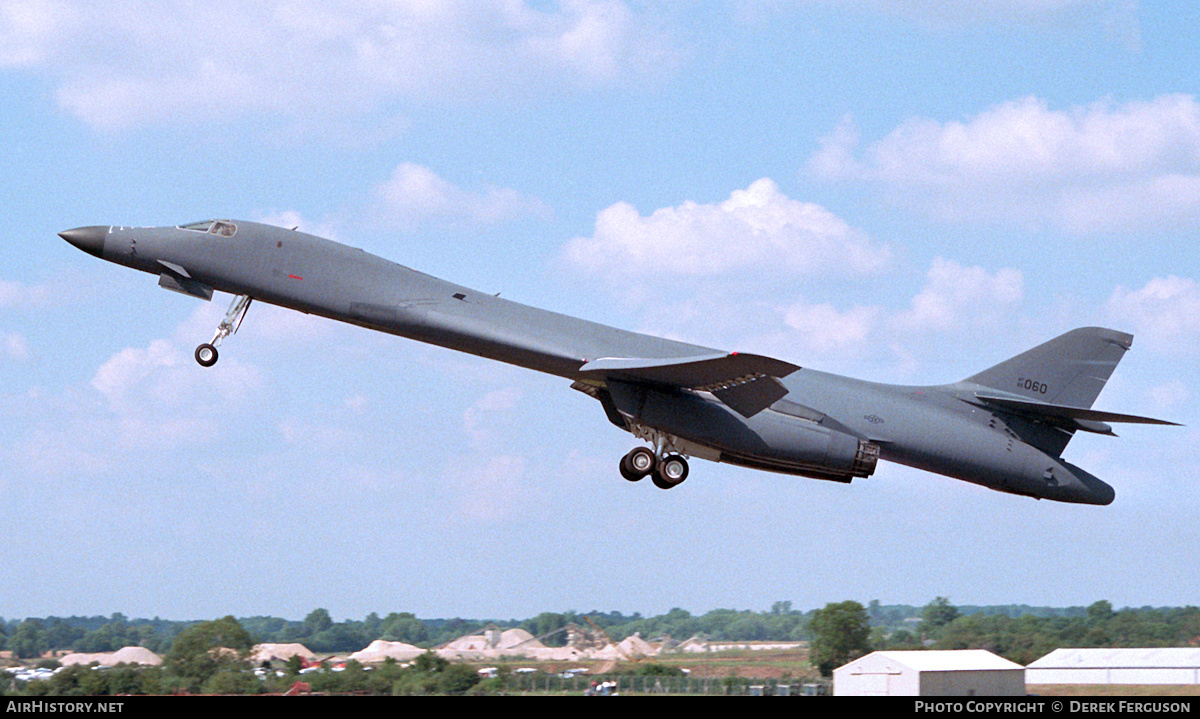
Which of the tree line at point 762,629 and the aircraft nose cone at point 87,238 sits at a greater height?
the aircraft nose cone at point 87,238

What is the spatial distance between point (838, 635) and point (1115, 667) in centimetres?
593

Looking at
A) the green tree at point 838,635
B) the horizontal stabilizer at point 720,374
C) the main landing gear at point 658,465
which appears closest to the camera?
the horizontal stabilizer at point 720,374

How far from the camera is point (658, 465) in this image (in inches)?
858

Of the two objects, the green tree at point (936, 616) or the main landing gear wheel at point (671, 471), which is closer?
the main landing gear wheel at point (671, 471)

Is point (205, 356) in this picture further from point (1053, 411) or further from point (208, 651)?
point (1053, 411)

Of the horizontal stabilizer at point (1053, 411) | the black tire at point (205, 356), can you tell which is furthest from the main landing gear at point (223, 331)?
the horizontal stabilizer at point (1053, 411)

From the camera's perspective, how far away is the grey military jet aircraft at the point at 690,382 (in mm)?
20188

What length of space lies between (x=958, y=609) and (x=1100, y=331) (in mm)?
13486

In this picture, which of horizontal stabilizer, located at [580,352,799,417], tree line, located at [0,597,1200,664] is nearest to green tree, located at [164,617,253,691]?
tree line, located at [0,597,1200,664]

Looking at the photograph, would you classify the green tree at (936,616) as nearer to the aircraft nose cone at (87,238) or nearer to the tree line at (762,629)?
the tree line at (762,629)

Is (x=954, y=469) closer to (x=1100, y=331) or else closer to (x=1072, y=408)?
(x=1072, y=408)

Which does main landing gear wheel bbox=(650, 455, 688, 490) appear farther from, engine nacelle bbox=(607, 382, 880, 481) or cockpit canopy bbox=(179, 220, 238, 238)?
cockpit canopy bbox=(179, 220, 238, 238)

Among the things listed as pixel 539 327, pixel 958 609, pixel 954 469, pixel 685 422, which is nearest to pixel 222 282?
pixel 539 327

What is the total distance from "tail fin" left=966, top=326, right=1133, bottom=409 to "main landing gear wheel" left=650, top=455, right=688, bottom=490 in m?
5.55
